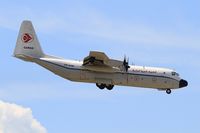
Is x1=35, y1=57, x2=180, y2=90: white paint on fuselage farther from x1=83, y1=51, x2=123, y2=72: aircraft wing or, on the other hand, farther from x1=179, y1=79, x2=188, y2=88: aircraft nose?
x1=179, y1=79, x2=188, y2=88: aircraft nose

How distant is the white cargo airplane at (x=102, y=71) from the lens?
79.0m

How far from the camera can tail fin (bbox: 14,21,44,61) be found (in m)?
80.8

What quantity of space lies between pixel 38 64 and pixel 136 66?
43.0 ft

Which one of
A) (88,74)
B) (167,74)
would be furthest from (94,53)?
(167,74)

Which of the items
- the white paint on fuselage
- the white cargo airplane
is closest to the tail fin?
the white cargo airplane

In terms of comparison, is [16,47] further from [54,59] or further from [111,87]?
[111,87]

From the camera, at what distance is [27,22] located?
83375mm

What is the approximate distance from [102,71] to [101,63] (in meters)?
1.26

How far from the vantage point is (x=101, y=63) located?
Result: 79.2 m

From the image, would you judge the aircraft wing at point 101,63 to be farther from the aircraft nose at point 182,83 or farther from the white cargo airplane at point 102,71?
the aircraft nose at point 182,83

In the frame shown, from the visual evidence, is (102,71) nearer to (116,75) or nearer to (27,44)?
(116,75)

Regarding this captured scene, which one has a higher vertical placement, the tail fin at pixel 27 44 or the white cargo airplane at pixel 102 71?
the tail fin at pixel 27 44

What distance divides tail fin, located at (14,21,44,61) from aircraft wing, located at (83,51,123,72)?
6.99 metres

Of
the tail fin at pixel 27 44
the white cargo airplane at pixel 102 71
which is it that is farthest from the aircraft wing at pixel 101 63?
the tail fin at pixel 27 44
